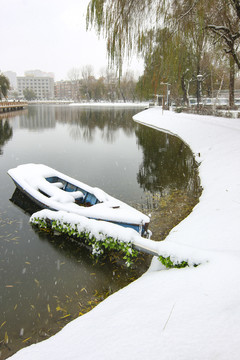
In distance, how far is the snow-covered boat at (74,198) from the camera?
5.72 meters

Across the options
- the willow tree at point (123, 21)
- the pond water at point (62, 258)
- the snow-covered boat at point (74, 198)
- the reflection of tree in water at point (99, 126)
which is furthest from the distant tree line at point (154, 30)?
the reflection of tree in water at point (99, 126)

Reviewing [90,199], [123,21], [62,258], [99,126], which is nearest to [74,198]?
[90,199]

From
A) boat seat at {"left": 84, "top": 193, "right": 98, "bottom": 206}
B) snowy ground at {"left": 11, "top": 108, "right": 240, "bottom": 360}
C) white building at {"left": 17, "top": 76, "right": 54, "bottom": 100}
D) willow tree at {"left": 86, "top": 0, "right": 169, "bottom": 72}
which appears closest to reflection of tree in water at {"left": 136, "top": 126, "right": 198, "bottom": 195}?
boat seat at {"left": 84, "top": 193, "right": 98, "bottom": 206}

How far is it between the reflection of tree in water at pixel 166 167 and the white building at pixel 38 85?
577ft

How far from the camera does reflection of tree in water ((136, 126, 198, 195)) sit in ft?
34.0

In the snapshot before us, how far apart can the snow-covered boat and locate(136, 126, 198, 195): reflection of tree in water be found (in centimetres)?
292

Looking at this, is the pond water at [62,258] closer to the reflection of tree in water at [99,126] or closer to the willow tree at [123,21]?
the willow tree at [123,21]

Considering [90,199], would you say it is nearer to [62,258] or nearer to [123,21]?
[62,258]

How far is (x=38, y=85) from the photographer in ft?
584

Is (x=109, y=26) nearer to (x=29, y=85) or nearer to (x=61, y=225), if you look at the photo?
(x=61, y=225)

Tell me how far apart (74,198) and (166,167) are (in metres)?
6.81

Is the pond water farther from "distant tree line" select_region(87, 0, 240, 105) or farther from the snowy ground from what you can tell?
"distant tree line" select_region(87, 0, 240, 105)

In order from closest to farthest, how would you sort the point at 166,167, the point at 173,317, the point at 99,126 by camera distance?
the point at 173,317 < the point at 166,167 < the point at 99,126

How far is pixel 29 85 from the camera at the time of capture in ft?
584
